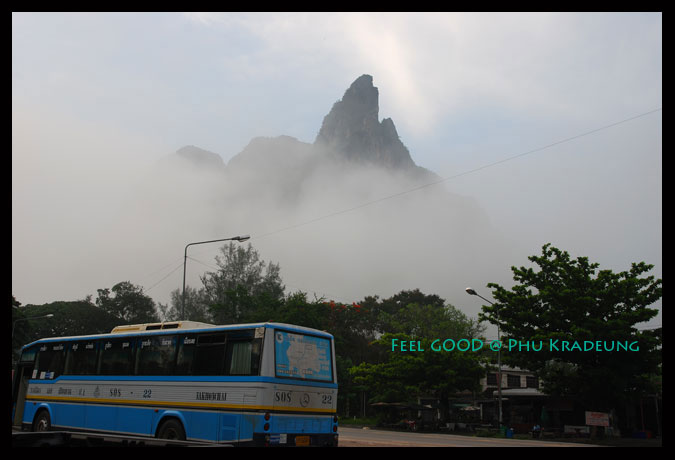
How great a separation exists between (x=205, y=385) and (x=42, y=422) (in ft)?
27.6

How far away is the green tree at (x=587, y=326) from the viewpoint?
29.0m

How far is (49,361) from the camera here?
19516mm

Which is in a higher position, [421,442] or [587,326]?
[587,326]

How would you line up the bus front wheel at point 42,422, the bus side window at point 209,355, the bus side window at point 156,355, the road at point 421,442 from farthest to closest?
the road at point 421,442 < the bus front wheel at point 42,422 < the bus side window at point 156,355 < the bus side window at point 209,355

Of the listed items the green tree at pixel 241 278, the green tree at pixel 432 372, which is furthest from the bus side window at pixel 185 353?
the green tree at pixel 241 278

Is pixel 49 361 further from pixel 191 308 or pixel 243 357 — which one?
pixel 191 308

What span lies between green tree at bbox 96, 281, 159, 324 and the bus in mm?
70315

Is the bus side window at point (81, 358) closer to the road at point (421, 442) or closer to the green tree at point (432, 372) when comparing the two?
the road at point (421, 442)

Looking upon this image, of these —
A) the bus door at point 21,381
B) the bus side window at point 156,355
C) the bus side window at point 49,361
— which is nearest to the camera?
the bus side window at point 156,355

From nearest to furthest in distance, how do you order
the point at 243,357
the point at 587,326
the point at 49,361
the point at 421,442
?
the point at 243,357, the point at 49,361, the point at 421,442, the point at 587,326

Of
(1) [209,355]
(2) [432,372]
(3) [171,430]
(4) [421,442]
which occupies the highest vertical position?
(2) [432,372]

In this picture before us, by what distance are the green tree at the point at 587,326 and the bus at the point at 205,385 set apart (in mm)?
18814

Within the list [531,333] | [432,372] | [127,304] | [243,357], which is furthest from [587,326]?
[127,304]
